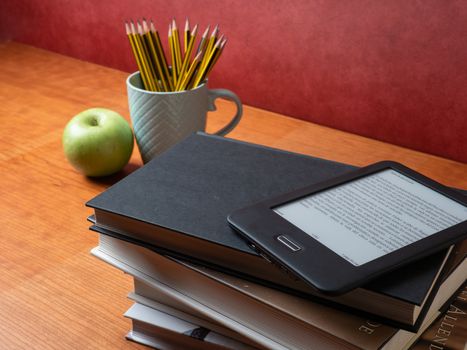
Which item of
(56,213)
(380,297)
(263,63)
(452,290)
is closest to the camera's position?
(380,297)

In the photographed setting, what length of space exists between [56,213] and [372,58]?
1.71 feet

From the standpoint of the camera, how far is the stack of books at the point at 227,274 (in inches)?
16.1

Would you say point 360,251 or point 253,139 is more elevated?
point 360,251

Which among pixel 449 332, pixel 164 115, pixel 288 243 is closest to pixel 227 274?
pixel 288 243

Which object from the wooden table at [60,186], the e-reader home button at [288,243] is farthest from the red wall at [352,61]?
the e-reader home button at [288,243]

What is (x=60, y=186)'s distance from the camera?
2.56 ft

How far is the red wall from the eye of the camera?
34.5 inches

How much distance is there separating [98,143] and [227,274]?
356 mm

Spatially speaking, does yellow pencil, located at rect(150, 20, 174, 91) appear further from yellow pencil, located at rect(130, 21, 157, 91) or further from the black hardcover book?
the black hardcover book

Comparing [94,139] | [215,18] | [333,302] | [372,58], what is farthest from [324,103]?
[333,302]

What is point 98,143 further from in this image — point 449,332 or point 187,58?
point 449,332

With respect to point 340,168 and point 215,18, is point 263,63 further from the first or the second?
point 340,168

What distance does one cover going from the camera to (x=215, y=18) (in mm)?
1071

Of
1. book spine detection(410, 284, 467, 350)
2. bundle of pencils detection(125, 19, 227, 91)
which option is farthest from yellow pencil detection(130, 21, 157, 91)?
book spine detection(410, 284, 467, 350)
